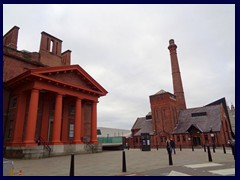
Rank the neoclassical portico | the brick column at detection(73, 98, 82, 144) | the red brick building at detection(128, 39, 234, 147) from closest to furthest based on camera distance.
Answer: the neoclassical portico
the brick column at detection(73, 98, 82, 144)
the red brick building at detection(128, 39, 234, 147)

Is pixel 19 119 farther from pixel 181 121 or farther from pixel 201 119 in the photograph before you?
pixel 201 119

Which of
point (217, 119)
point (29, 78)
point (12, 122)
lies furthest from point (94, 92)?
point (217, 119)

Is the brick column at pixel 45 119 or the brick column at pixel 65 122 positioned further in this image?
the brick column at pixel 65 122

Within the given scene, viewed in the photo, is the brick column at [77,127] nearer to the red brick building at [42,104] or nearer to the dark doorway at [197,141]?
the red brick building at [42,104]

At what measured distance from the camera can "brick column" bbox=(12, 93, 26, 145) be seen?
1780 cm

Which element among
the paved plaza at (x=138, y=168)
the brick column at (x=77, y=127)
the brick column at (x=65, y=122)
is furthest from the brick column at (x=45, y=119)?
the paved plaza at (x=138, y=168)

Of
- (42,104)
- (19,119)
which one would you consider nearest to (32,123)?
(19,119)

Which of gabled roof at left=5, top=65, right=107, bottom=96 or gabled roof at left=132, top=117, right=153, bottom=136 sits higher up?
gabled roof at left=5, top=65, right=107, bottom=96

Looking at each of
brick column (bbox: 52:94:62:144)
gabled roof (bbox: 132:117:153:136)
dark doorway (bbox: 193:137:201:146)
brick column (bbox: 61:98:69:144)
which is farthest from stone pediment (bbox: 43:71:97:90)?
gabled roof (bbox: 132:117:153:136)

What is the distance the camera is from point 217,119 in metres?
39.3

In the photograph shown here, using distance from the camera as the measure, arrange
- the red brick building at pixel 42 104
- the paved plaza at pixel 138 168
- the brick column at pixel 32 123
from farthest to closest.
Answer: the red brick building at pixel 42 104, the brick column at pixel 32 123, the paved plaza at pixel 138 168

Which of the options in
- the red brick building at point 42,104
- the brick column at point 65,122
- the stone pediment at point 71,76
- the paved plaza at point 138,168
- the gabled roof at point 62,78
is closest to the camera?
the paved plaza at point 138,168

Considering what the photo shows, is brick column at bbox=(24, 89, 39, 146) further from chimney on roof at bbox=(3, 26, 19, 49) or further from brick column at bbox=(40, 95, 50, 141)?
chimney on roof at bbox=(3, 26, 19, 49)

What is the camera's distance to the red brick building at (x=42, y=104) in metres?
17.2
